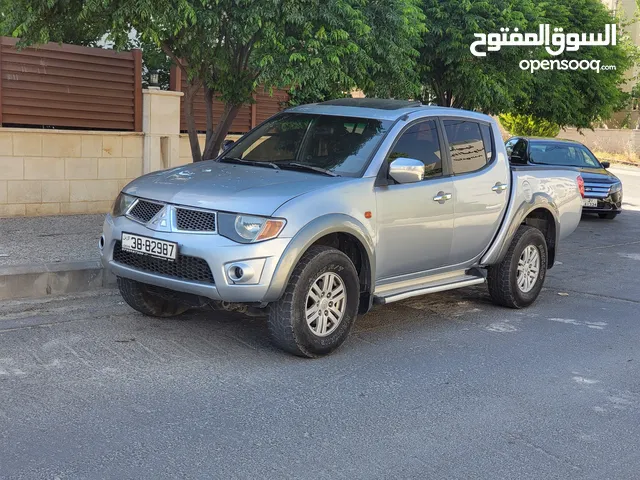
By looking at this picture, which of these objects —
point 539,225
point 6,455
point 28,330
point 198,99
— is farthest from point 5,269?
point 198,99

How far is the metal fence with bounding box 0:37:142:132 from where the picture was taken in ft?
37.1

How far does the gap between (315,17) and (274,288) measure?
4347mm

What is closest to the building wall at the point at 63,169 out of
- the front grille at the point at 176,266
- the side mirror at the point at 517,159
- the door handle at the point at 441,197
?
the front grille at the point at 176,266

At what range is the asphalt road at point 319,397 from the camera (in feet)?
13.4

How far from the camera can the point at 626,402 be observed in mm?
5273

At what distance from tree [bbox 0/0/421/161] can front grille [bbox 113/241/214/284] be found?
3022 millimetres

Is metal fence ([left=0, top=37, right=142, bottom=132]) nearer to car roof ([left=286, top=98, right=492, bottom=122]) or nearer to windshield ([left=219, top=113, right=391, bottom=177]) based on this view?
windshield ([left=219, top=113, right=391, bottom=177])

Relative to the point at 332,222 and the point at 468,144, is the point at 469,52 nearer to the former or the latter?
the point at 468,144

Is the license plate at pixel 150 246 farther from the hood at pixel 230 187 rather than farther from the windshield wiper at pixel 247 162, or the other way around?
the windshield wiper at pixel 247 162

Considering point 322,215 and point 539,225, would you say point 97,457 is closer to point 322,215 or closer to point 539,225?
point 322,215

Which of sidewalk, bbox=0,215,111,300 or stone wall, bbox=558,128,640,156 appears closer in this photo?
sidewalk, bbox=0,215,111,300

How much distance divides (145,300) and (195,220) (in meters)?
1.30

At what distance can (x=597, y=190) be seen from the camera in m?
16.2

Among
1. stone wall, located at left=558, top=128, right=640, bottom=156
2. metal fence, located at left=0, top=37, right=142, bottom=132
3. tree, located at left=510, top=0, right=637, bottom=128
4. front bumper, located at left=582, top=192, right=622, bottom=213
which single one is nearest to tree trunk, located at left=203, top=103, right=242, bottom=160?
metal fence, located at left=0, top=37, right=142, bottom=132
